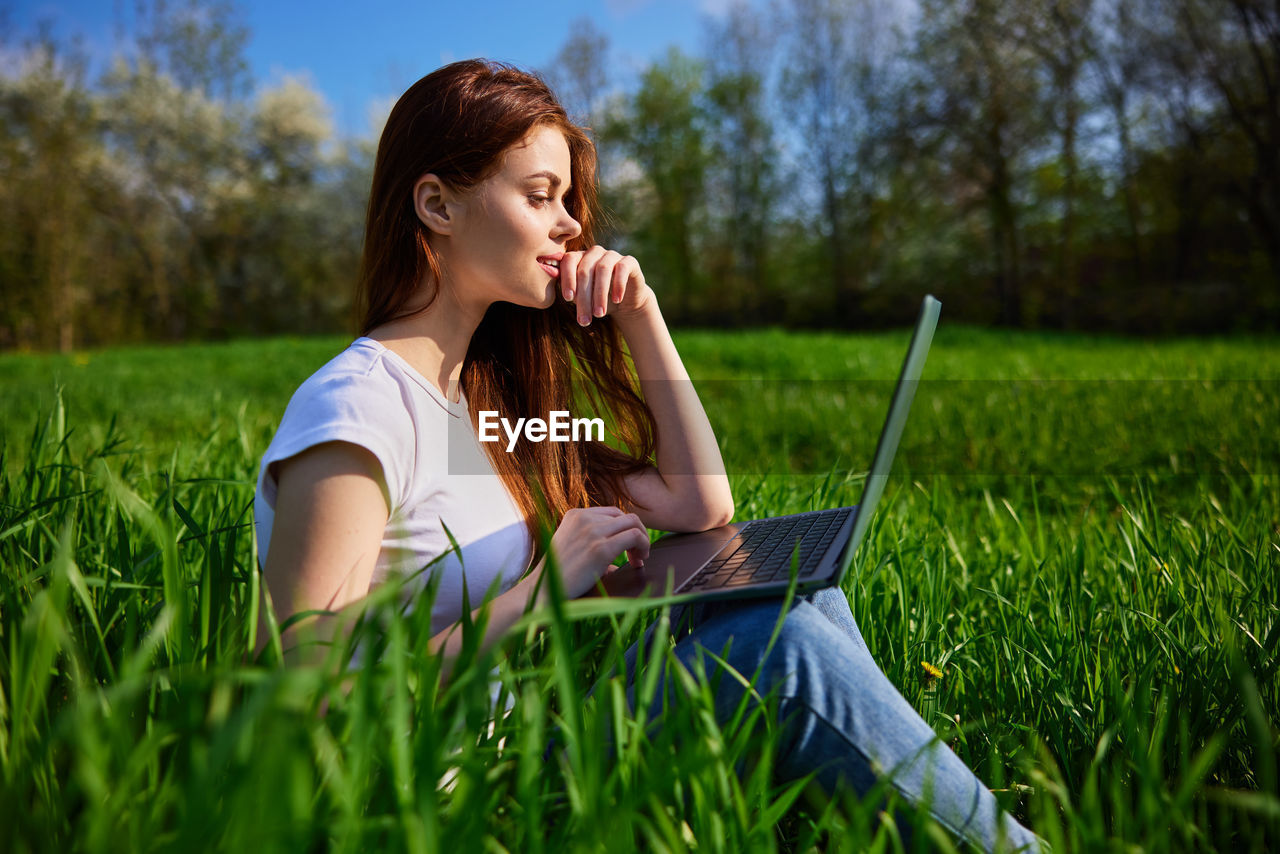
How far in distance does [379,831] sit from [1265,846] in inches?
48.8

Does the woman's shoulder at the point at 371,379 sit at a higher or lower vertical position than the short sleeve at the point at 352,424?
higher

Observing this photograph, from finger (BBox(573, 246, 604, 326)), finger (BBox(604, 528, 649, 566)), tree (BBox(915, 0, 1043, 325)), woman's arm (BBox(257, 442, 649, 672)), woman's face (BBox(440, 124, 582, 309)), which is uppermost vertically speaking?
tree (BBox(915, 0, 1043, 325))

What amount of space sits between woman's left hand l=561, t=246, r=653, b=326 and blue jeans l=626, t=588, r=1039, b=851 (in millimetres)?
657

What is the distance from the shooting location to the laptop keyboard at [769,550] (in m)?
1.28

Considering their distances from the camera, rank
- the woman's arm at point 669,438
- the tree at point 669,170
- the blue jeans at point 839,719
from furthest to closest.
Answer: the tree at point 669,170 → the woman's arm at point 669,438 → the blue jeans at point 839,719

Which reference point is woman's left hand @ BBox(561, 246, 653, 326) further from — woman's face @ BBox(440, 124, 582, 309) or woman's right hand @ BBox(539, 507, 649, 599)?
woman's right hand @ BBox(539, 507, 649, 599)

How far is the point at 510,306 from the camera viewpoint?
6.03ft

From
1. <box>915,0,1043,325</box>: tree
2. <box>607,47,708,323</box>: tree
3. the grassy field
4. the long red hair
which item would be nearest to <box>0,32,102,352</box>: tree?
<box>607,47,708,323</box>: tree

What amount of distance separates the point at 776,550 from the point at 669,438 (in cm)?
43

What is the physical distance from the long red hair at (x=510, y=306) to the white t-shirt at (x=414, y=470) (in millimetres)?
97

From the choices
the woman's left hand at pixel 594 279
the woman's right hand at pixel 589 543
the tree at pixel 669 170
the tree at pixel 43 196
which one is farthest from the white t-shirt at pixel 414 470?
the tree at pixel 669 170

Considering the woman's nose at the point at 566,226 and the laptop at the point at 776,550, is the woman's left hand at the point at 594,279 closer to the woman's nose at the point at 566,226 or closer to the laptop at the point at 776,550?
the woman's nose at the point at 566,226

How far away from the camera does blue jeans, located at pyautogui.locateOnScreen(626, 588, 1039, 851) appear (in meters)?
1.05

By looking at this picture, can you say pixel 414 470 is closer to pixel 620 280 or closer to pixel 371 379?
pixel 371 379
